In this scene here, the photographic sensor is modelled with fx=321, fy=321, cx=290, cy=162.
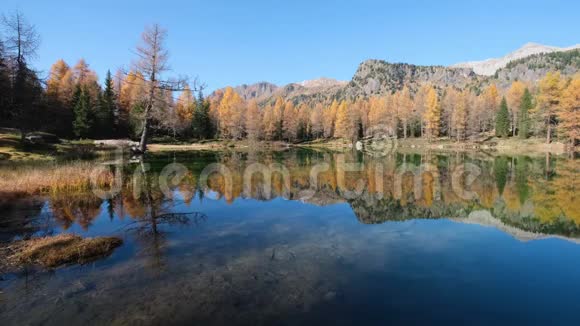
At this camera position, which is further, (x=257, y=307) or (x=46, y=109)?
(x=46, y=109)

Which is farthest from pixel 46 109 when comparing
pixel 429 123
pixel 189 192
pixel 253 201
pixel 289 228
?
pixel 429 123

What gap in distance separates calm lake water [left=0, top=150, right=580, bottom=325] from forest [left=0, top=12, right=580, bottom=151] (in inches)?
805

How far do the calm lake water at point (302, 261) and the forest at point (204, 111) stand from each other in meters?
20.5

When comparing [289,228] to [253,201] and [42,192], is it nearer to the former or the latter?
[253,201]

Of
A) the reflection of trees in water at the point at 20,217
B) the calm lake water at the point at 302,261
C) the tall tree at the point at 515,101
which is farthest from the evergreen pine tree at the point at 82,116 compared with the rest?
the tall tree at the point at 515,101

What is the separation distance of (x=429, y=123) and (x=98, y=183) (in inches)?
3147

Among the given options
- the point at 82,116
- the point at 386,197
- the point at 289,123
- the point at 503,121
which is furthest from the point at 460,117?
the point at 82,116

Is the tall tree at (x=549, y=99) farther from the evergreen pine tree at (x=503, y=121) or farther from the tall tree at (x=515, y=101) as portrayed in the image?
the tall tree at (x=515, y=101)

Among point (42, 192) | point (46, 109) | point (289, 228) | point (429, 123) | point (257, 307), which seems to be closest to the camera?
point (257, 307)

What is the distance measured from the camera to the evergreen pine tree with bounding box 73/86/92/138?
53656mm

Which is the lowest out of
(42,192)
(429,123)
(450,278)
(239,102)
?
(450,278)

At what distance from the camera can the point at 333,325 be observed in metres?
5.22

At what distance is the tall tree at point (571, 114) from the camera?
51.1m

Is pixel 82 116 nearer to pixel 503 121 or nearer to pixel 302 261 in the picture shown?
pixel 302 261
